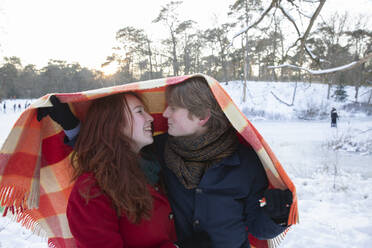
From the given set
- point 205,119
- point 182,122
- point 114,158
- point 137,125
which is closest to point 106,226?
point 114,158

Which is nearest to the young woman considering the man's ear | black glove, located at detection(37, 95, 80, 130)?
black glove, located at detection(37, 95, 80, 130)

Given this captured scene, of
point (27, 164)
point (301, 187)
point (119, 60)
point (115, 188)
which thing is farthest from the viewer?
point (119, 60)

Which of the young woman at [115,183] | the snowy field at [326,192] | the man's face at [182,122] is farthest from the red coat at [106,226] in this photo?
the snowy field at [326,192]

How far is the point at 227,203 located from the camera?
4.55ft

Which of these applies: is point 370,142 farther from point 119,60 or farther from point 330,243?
point 119,60

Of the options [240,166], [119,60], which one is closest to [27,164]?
[240,166]

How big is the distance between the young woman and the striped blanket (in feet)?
0.37

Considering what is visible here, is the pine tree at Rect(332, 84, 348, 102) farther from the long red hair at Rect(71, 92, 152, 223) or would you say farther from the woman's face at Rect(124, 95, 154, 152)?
the long red hair at Rect(71, 92, 152, 223)

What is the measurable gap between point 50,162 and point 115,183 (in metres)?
0.59

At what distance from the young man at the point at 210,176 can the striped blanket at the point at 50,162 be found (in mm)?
130

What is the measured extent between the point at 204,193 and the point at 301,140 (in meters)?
9.62

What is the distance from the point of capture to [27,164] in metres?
1.22

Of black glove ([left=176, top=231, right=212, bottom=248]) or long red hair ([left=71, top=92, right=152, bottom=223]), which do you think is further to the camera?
black glove ([left=176, top=231, right=212, bottom=248])

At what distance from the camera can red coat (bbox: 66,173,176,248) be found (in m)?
0.96
